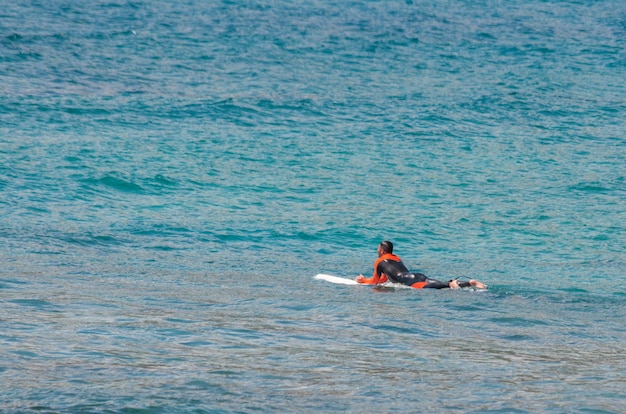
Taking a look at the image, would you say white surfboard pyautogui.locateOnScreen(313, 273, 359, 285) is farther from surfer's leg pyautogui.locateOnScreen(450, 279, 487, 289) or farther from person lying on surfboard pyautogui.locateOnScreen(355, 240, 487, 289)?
surfer's leg pyautogui.locateOnScreen(450, 279, 487, 289)

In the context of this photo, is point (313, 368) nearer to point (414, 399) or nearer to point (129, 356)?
point (414, 399)

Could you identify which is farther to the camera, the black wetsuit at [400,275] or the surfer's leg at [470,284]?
the black wetsuit at [400,275]

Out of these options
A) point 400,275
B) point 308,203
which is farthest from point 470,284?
point 308,203

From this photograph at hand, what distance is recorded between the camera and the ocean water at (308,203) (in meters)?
9.16

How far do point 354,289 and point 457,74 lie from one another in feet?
75.3

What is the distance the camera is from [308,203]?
23750 millimetres

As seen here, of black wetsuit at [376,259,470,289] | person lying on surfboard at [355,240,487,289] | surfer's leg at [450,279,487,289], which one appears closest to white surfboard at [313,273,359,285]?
person lying on surfboard at [355,240,487,289]

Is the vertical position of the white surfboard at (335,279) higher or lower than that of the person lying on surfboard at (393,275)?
lower

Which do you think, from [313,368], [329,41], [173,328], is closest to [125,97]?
[329,41]

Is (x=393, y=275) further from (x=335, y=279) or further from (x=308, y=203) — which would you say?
(x=308, y=203)

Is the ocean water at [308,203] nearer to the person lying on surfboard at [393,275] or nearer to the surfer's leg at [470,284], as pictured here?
the surfer's leg at [470,284]

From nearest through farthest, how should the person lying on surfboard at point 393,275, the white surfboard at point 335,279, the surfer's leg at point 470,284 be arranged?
the surfer's leg at point 470,284, the person lying on surfboard at point 393,275, the white surfboard at point 335,279

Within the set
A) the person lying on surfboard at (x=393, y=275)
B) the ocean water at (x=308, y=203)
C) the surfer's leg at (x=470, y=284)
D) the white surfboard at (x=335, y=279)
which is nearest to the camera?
the ocean water at (x=308, y=203)

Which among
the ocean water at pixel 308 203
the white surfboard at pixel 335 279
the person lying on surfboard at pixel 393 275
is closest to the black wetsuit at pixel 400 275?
the person lying on surfboard at pixel 393 275
